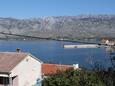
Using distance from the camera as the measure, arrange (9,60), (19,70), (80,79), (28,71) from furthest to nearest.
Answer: (28,71), (9,60), (19,70), (80,79)

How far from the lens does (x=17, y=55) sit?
25719 mm

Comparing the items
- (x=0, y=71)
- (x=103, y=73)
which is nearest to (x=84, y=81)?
(x=103, y=73)

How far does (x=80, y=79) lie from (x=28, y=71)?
23.5ft

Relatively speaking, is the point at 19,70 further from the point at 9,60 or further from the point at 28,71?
the point at 28,71

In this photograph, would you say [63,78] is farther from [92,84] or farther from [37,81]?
[37,81]

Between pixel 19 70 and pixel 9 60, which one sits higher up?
pixel 9 60

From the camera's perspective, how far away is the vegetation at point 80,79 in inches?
623

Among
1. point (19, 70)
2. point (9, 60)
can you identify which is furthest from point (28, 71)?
point (9, 60)

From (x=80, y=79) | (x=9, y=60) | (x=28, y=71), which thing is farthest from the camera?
(x=28, y=71)

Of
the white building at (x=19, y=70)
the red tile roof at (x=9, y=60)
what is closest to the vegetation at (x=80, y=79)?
the white building at (x=19, y=70)

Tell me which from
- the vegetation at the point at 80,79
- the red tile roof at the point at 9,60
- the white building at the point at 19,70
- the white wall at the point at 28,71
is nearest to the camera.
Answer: the vegetation at the point at 80,79

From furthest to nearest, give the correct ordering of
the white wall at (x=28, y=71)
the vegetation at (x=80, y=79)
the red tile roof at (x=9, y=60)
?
the white wall at (x=28, y=71), the red tile roof at (x=9, y=60), the vegetation at (x=80, y=79)

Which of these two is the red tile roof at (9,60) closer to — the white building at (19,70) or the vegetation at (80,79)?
the white building at (19,70)

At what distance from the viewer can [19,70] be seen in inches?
976
